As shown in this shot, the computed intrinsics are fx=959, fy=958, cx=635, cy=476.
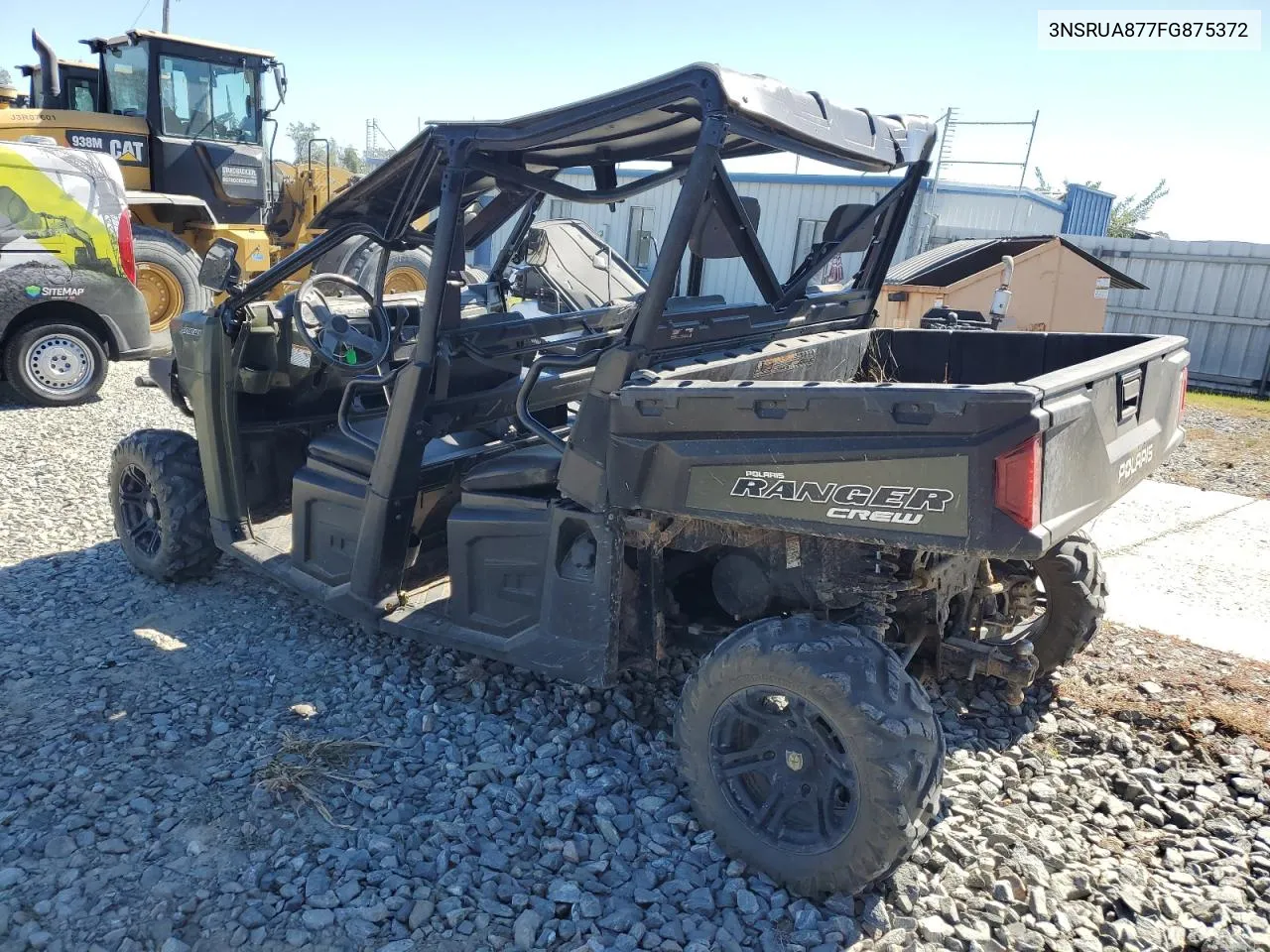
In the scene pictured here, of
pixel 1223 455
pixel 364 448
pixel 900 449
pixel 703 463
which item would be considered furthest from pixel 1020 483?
pixel 1223 455

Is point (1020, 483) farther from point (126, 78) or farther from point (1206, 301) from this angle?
point (1206, 301)

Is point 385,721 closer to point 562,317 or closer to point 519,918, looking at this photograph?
point 519,918

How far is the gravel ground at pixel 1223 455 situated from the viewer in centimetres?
782

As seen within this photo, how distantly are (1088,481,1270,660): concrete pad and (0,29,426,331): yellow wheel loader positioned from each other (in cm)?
769

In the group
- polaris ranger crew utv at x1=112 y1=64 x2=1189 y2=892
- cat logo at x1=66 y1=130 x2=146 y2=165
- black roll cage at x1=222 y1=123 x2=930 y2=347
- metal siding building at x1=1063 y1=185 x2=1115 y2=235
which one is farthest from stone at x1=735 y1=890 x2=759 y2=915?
metal siding building at x1=1063 y1=185 x2=1115 y2=235

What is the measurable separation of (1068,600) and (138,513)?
454 centimetres

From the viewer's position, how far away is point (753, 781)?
2959 mm

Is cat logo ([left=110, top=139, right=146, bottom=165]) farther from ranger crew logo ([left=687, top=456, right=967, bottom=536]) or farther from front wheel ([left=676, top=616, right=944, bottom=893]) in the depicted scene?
front wheel ([left=676, top=616, right=944, bottom=893])

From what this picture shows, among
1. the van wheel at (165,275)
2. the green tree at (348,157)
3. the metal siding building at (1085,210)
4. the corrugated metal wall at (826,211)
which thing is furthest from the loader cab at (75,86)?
the green tree at (348,157)

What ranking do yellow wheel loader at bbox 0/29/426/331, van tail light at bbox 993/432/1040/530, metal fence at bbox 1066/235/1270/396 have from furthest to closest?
metal fence at bbox 1066/235/1270/396
yellow wheel loader at bbox 0/29/426/331
van tail light at bbox 993/432/1040/530

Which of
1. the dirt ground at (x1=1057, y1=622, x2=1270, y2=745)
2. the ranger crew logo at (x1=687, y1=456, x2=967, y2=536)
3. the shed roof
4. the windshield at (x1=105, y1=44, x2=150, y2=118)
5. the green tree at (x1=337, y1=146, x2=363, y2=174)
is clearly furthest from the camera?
the green tree at (x1=337, y1=146, x2=363, y2=174)

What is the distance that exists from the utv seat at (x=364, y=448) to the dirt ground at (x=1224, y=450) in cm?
457

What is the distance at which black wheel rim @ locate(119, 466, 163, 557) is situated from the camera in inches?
195

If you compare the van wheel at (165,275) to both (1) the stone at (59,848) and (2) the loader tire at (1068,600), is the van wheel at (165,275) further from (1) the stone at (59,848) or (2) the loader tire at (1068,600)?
(2) the loader tire at (1068,600)
